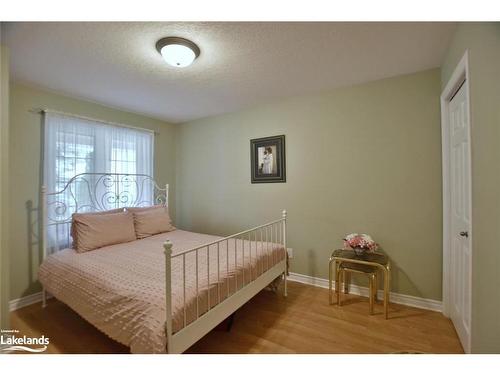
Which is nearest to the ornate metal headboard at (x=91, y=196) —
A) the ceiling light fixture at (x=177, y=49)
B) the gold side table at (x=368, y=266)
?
the ceiling light fixture at (x=177, y=49)

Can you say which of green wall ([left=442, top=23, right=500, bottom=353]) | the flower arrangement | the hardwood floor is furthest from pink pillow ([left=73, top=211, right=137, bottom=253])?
green wall ([left=442, top=23, right=500, bottom=353])

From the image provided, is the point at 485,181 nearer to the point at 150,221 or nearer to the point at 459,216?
the point at 459,216

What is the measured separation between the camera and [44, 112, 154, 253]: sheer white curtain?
242cm

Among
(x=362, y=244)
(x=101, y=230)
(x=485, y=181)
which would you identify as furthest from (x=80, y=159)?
(x=485, y=181)

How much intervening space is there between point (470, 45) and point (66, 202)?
3720 mm

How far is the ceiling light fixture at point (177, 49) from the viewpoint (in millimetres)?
1589

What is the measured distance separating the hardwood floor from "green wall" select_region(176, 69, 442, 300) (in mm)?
426

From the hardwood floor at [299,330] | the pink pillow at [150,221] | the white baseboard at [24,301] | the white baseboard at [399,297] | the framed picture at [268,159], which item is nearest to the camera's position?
the hardwood floor at [299,330]

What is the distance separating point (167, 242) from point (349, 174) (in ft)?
6.67

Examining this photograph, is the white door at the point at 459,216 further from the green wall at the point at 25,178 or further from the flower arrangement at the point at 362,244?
the green wall at the point at 25,178

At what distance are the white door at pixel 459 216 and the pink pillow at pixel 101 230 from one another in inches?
118

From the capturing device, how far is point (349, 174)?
8.04 ft

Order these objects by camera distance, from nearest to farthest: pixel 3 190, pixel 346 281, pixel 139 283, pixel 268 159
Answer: pixel 3 190 < pixel 139 283 < pixel 346 281 < pixel 268 159
